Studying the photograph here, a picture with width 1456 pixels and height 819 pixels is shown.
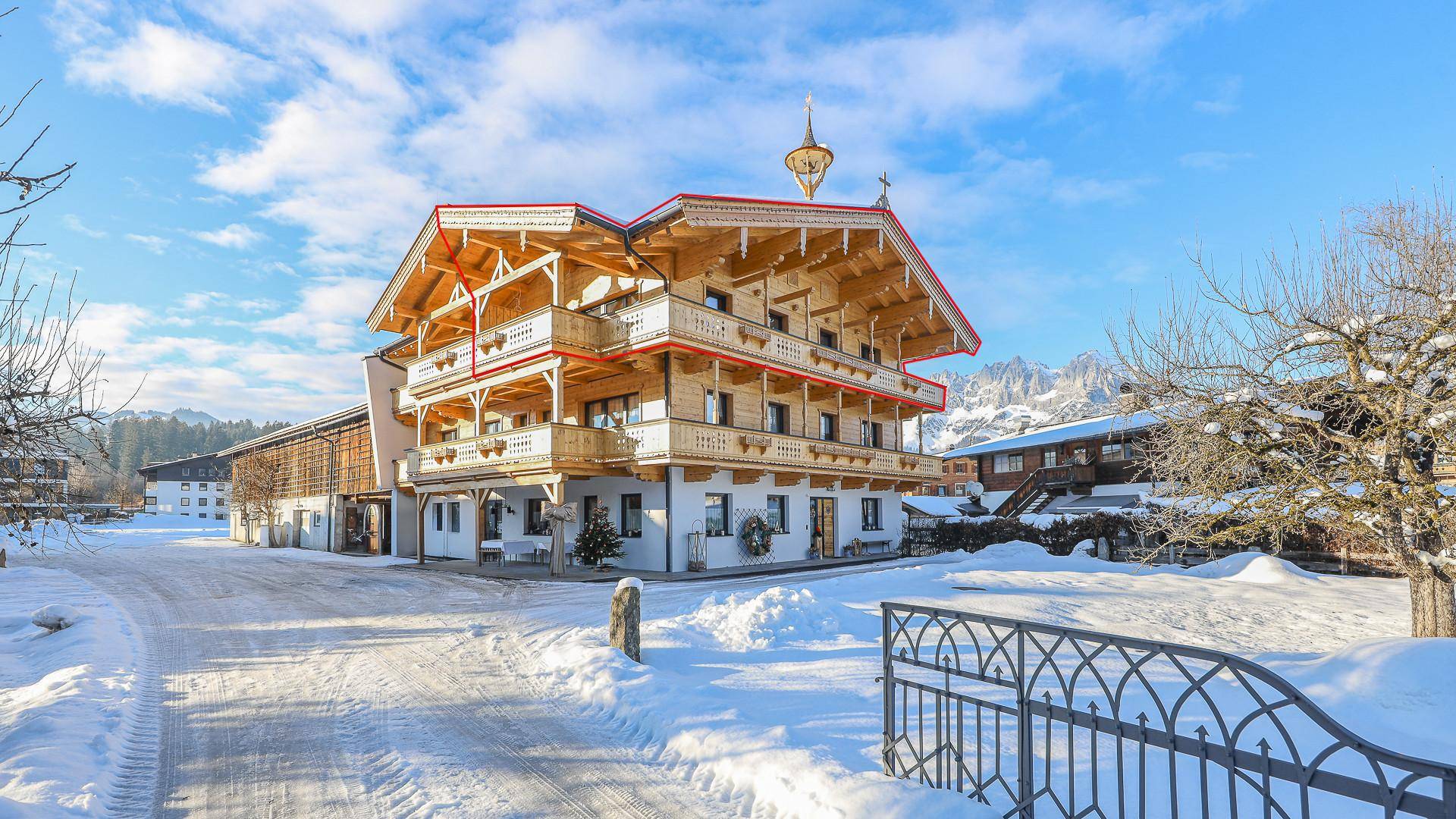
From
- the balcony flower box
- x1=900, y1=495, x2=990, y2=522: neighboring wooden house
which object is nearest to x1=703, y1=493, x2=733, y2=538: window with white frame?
the balcony flower box

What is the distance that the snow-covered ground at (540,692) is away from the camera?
5719 mm

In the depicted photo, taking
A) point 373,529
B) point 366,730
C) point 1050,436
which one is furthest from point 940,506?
point 366,730

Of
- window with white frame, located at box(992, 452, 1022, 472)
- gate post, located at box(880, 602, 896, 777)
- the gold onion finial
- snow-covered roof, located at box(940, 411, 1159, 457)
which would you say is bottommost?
gate post, located at box(880, 602, 896, 777)

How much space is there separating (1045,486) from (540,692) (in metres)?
36.4

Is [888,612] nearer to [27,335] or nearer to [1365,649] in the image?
[1365,649]

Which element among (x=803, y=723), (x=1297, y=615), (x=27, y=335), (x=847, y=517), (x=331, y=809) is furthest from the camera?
(x=847, y=517)

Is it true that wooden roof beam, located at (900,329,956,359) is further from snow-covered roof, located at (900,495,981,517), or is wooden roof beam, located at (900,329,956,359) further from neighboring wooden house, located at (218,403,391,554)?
neighboring wooden house, located at (218,403,391,554)

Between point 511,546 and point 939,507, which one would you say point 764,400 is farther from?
point 939,507

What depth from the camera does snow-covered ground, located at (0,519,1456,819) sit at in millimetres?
5719

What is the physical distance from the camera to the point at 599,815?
5.36 metres

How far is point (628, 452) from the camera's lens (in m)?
21.2

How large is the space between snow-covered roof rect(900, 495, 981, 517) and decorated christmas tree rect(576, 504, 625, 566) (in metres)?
23.7

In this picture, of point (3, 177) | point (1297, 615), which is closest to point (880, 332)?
point (1297, 615)

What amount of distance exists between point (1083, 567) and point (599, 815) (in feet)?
64.8
